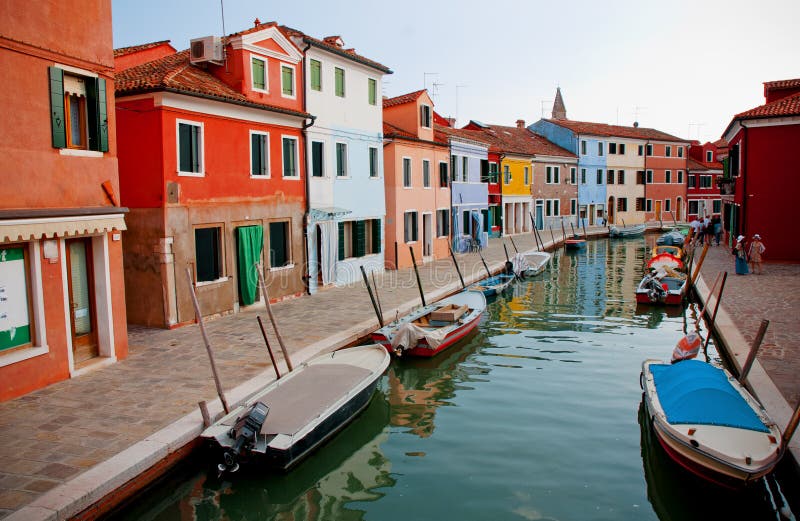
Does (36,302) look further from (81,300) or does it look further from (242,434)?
(242,434)

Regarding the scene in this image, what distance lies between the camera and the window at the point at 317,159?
20.2 metres

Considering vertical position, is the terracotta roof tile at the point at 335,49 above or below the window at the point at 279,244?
above

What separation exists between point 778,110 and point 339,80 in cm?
1797

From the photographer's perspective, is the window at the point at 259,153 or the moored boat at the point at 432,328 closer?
the moored boat at the point at 432,328

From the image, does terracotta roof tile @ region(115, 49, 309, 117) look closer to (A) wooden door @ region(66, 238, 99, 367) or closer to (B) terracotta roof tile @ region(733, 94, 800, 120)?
(A) wooden door @ region(66, 238, 99, 367)

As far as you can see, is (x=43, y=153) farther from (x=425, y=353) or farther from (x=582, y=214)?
(x=582, y=214)

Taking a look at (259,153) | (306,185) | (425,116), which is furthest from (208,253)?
(425,116)

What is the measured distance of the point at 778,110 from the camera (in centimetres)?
2511

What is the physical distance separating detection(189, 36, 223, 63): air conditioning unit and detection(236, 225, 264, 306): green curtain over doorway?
4.85 meters

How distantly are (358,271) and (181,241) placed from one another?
8787 mm

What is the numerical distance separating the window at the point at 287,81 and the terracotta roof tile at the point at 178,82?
33.6 inches

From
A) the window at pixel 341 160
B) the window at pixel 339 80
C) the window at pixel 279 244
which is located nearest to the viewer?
the window at pixel 279 244

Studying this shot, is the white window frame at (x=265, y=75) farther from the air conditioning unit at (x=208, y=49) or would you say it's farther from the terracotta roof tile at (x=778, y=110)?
the terracotta roof tile at (x=778, y=110)

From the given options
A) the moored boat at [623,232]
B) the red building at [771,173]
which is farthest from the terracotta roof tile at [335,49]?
the moored boat at [623,232]
